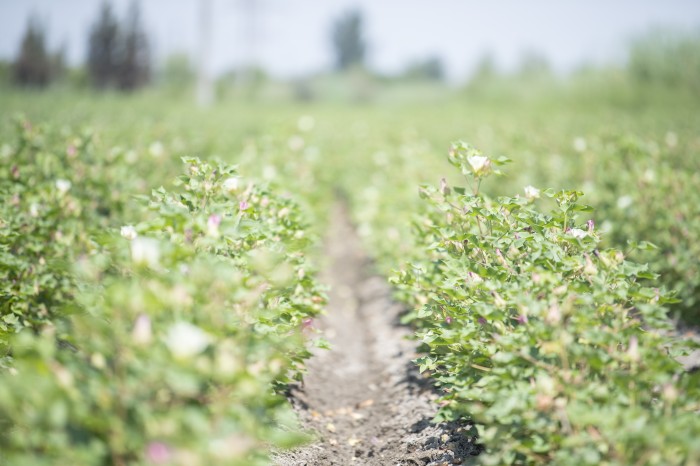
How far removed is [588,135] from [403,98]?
118ft

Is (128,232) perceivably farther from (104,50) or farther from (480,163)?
(104,50)

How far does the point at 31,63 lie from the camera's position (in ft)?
127

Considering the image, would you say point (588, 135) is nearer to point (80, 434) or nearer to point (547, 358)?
point (547, 358)

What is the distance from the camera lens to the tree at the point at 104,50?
37.2 metres

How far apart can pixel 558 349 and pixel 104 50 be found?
1710 inches

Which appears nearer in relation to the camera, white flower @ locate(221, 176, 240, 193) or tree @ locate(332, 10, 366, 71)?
white flower @ locate(221, 176, 240, 193)

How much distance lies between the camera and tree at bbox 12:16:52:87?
3841 centimetres

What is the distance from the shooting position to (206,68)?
20.9 m

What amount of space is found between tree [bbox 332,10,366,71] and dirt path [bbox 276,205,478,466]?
81318 mm

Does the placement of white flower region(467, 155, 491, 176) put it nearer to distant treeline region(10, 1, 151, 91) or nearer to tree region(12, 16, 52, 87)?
distant treeline region(10, 1, 151, 91)

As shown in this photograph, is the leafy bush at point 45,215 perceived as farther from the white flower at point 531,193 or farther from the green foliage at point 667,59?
the green foliage at point 667,59

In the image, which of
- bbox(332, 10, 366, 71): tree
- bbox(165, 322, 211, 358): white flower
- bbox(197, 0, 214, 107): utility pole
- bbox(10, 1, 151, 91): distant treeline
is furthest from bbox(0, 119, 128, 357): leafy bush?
bbox(332, 10, 366, 71): tree

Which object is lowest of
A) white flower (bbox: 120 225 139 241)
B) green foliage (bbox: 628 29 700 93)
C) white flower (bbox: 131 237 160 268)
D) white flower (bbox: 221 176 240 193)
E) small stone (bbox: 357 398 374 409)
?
small stone (bbox: 357 398 374 409)

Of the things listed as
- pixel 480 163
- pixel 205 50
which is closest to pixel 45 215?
pixel 480 163
